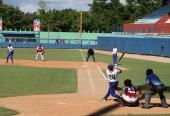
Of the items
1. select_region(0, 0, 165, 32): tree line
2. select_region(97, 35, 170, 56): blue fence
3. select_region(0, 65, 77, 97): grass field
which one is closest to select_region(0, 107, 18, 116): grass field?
select_region(0, 65, 77, 97): grass field

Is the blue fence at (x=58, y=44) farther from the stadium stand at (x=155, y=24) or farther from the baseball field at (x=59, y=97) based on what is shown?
the baseball field at (x=59, y=97)

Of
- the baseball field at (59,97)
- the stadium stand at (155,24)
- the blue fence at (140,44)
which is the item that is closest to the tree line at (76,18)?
the stadium stand at (155,24)

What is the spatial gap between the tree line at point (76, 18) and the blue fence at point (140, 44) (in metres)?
37.1

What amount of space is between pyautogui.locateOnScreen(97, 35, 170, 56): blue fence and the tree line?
3708cm

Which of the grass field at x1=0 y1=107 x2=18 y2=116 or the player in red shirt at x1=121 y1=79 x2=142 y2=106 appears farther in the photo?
the player in red shirt at x1=121 y1=79 x2=142 y2=106

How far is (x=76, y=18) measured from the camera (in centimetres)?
12194

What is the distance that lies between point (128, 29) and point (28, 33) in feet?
79.4

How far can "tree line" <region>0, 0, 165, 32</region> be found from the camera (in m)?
120

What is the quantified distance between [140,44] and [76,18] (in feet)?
180

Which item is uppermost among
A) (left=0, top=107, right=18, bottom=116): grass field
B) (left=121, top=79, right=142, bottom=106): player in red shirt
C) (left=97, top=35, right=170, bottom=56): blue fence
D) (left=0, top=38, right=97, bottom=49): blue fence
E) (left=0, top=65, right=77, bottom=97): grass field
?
(left=121, top=79, right=142, bottom=106): player in red shirt

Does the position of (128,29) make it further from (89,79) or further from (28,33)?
(89,79)

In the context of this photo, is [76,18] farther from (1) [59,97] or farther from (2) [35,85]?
(1) [59,97]

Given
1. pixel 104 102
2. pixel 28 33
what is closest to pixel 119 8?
pixel 28 33

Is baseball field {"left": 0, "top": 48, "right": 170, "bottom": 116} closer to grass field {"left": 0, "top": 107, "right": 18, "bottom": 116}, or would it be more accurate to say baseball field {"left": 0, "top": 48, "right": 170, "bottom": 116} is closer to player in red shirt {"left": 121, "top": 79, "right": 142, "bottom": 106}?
grass field {"left": 0, "top": 107, "right": 18, "bottom": 116}
